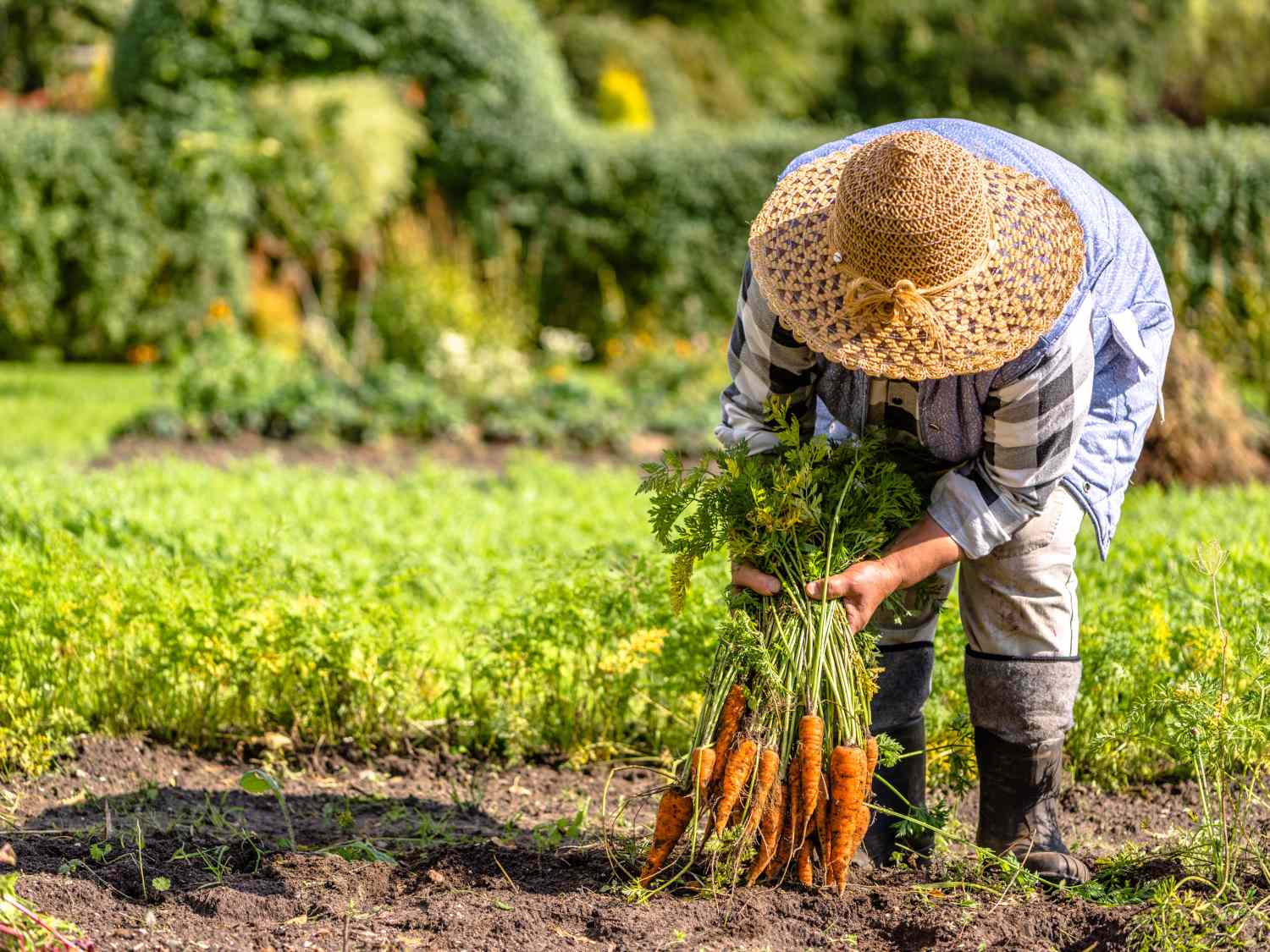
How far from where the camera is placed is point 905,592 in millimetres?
2908

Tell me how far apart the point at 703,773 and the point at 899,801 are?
23.0 inches

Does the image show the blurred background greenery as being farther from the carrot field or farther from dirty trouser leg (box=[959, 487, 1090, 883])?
dirty trouser leg (box=[959, 487, 1090, 883])

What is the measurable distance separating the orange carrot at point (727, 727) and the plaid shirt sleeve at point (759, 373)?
501 mm

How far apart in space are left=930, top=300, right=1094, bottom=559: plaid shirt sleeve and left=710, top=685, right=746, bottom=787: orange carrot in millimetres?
498

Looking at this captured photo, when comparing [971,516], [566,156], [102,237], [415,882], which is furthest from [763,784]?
[566,156]

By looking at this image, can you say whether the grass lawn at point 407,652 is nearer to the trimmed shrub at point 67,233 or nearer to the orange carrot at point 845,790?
the orange carrot at point 845,790

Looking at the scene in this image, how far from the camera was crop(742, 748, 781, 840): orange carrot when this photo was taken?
254 centimetres

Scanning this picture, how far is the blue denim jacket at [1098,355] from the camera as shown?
2625mm

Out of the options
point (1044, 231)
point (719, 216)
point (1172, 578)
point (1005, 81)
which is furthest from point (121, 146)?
point (1005, 81)

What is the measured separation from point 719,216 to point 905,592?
10.1 metres

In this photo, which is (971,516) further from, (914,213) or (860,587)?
(914,213)

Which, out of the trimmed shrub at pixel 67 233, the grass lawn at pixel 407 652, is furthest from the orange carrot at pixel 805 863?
the trimmed shrub at pixel 67 233

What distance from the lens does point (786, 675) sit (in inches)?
102

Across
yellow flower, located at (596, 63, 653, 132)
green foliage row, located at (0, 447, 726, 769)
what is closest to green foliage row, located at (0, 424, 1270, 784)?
green foliage row, located at (0, 447, 726, 769)
